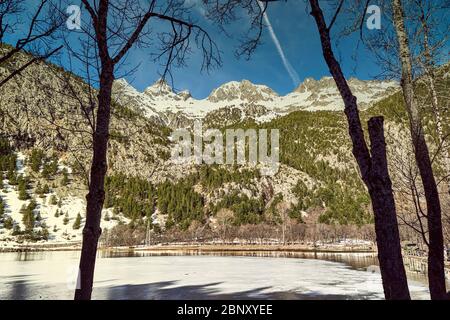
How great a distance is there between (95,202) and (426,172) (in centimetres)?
420

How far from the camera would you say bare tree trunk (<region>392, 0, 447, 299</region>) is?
157 inches

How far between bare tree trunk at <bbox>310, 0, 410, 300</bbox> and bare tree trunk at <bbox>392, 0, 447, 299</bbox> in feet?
5.61

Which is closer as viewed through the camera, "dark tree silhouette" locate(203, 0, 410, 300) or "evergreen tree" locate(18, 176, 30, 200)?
"dark tree silhouette" locate(203, 0, 410, 300)

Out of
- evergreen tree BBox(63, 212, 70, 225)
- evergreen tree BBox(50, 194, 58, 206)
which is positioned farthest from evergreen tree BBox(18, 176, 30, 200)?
evergreen tree BBox(63, 212, 70, 225)

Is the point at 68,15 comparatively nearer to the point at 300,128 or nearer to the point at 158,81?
the point at 158,81

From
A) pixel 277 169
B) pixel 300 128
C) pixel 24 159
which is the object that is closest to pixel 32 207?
pixel 24 159

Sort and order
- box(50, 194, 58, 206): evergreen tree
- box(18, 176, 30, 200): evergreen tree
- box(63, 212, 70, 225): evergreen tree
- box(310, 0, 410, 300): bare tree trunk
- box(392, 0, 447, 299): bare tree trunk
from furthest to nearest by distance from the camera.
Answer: box(50, 194, 58, 206): evergreen tree < box(18, 176, 30, 200): evergreen tree < box(63, 212, 70, 225): evergreen tree < box(392, 0, 447, 299): bare tree trunk < box(310, 0, 410, 300): bare tree trunk

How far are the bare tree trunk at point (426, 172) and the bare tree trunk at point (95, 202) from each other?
13.1ft

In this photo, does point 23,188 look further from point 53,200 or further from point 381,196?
point 381,196

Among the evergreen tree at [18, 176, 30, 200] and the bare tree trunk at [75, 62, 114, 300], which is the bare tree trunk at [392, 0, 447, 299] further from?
the evergreen tree at [18, 176, 30, 200]

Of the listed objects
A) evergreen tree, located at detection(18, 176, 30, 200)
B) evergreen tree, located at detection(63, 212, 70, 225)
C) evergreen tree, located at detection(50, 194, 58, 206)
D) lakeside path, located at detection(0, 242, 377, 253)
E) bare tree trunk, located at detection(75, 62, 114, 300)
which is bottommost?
lakeside path, located at detection(0, 242, 377, 253)

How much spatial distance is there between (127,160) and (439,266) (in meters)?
143

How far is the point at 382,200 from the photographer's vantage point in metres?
2.81
